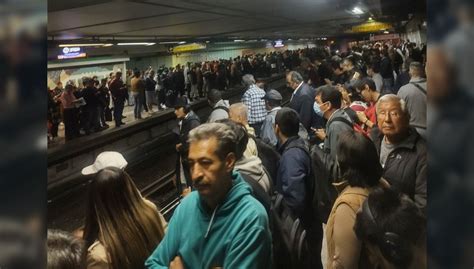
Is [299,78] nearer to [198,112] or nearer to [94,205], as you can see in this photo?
[198,112]

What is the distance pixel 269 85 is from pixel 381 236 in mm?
917

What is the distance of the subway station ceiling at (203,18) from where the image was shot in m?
1.55

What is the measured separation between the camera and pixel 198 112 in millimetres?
1729

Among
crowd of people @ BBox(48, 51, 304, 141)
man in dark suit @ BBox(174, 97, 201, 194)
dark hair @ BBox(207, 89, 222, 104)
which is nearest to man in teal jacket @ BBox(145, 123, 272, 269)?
man in dark suit @ BBox(174, 97, 201, 194)

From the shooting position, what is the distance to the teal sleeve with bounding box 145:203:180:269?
1.32 m

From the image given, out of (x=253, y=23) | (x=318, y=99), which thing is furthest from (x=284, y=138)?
(x=253, y=23)

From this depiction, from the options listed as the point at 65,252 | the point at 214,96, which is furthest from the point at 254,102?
the point at 65,252

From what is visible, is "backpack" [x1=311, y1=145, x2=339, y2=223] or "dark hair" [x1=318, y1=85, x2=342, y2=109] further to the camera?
"dark hair" [x1=318, y1=85, x2=342, y2=109]

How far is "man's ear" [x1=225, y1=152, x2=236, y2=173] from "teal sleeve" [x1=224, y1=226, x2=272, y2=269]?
193 mm

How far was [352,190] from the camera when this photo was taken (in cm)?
134

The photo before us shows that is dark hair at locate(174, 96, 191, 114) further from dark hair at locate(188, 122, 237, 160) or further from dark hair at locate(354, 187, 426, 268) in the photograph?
dark hair at locate(354, 187, 426, 268)

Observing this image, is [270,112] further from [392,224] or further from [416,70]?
[392,224]

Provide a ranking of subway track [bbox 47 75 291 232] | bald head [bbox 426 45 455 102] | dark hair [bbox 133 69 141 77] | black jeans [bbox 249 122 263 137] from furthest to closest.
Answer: black jeans [bbox 249 122 263 137] < dark hair [bbox 133 69 141 77] < subway track [bbox 47 75 291 232] < bald head [bbox 426 45 455 102]

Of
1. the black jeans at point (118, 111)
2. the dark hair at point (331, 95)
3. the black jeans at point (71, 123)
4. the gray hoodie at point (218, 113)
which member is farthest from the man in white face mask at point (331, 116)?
the black jeans at point (71, 123)
